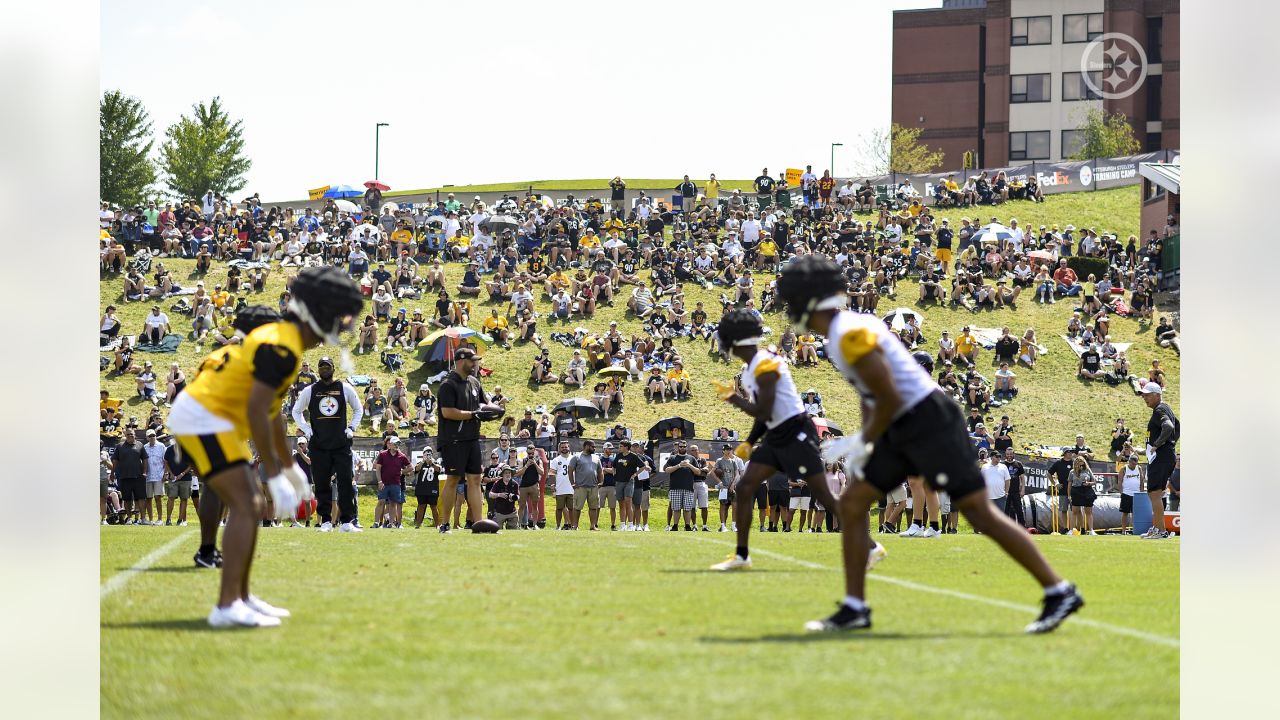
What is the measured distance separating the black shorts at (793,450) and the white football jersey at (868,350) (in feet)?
11.9

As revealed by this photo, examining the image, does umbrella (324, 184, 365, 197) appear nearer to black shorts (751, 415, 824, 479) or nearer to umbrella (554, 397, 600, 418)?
umbrella (554, 397, 600, 418)

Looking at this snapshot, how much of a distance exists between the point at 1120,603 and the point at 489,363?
29287 mm

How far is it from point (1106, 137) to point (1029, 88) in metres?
7.24

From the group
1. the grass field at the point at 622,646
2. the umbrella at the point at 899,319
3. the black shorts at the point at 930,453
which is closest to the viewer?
the grass field at the point at 622,646

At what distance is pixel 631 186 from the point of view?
2926 inches

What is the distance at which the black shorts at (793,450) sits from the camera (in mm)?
10320

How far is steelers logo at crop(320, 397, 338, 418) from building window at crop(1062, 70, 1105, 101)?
225 ft

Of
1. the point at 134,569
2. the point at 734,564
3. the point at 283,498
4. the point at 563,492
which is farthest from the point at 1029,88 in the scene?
the point at 283,498

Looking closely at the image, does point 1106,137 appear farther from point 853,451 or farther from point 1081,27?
point 853,451

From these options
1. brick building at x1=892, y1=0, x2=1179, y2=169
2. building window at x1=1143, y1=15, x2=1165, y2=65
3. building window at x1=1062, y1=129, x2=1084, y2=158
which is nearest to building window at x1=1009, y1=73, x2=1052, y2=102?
brick building at x1=892, y1=0, x2=1179, y2=169

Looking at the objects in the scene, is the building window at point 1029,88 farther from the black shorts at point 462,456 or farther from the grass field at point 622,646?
the grass field at point 622,646

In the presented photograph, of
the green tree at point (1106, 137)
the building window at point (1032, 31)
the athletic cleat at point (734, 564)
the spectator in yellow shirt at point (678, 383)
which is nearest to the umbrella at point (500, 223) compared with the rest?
the spectator in yellow shirt at point (678, 383)

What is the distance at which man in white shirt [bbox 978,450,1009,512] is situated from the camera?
23.7 m
